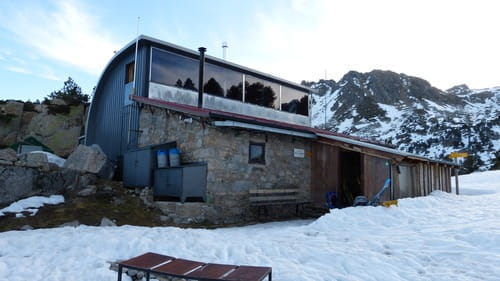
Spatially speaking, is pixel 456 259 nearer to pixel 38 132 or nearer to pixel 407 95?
pixel 38 132

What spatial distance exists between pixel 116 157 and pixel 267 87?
21.5ft

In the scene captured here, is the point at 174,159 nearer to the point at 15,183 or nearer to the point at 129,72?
the point at 15,183

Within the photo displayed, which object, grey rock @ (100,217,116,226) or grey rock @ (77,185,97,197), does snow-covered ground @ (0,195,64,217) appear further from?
grey rock @ (100,217,116,226)

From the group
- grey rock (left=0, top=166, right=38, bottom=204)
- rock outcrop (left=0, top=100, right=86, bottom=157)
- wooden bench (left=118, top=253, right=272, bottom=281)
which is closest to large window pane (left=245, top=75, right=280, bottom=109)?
grey rock (left=0, top=166, right=38, bottom=204)

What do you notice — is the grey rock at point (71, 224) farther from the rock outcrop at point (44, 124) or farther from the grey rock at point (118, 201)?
the rock outcrop at point (44, 124)

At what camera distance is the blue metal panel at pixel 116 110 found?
10.8m

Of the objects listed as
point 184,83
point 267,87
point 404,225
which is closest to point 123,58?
point 184,83

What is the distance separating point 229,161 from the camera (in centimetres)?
834

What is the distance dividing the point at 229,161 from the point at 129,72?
19.5 ft

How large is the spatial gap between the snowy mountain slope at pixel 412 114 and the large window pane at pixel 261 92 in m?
27.2

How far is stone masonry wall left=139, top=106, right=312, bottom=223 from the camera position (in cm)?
802

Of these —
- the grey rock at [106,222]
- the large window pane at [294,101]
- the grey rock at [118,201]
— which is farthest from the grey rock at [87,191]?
the large window pane at [294,101]

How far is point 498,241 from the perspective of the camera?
14.9 ft

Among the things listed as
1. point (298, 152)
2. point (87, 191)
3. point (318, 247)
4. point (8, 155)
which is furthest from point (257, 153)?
point (8, 155)
